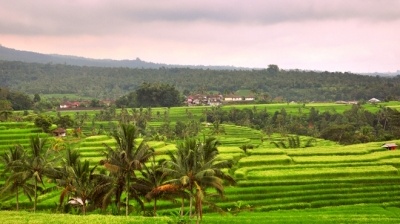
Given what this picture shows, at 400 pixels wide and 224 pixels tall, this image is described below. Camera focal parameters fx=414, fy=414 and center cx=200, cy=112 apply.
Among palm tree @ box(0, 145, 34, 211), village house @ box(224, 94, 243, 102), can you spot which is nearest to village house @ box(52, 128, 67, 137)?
palm tree @ box(0, 145, 34, 211)

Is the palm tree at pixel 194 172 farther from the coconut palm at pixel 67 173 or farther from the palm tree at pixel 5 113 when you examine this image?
the palm tree at pixel 5 113

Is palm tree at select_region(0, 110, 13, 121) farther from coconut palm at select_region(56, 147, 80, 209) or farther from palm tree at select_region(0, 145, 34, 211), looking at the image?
coconut palm at select_region(56, 147, 80, 209)

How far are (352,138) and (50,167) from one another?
72916mm

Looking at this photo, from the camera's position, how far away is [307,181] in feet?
152

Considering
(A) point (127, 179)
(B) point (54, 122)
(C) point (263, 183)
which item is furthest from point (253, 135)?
(A) point (127, 179)

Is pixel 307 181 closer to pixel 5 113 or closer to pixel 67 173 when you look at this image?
pixel 67 173

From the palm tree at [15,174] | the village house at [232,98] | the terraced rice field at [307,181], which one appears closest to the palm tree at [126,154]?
the terraced rice field at [307,181]

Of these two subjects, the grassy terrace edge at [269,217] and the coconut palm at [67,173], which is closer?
the grassy terrace edge at [269,217]

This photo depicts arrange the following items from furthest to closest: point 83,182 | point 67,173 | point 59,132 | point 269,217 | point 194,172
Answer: point 59,132
point 269,217
point 67,173
point 83,182
point 194,172

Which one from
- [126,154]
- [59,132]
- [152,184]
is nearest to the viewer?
[126,154]

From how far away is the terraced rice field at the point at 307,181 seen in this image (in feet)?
138

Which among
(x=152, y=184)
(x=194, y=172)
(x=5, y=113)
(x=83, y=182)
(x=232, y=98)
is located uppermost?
(x=194, y=172)

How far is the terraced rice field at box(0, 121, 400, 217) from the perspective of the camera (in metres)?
42.1

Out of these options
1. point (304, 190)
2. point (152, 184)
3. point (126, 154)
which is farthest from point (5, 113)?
point (126, 154)
